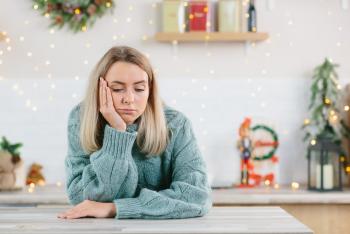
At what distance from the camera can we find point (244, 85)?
407 centimetres

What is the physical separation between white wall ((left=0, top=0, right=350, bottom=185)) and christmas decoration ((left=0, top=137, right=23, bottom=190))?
33cm

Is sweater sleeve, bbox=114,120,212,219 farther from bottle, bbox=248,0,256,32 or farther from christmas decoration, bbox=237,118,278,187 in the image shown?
bottle, bbox=248,0,256,32

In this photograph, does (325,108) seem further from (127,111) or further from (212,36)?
(127,111)

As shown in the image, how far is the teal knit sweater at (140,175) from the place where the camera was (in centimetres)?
208

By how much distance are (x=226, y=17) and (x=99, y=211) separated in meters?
2.16

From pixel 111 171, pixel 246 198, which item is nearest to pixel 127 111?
pixel 111 171

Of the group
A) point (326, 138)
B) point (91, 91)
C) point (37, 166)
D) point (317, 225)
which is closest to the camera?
point (91, 91)

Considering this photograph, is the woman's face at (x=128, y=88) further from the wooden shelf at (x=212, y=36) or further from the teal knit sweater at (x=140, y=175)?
the wooden shelf at (x=212, y=36)

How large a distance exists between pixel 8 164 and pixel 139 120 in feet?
5.12

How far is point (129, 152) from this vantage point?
2207mm

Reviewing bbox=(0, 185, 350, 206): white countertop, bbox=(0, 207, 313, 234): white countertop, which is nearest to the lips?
bbox=(0, 207, 313, 234): white countertop

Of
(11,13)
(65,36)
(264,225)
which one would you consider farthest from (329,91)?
(264,225)

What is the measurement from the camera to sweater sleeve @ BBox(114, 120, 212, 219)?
205 cm

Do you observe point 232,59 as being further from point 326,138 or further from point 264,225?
point 264,225
